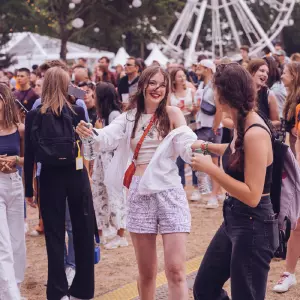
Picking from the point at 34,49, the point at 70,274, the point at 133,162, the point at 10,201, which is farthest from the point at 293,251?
the point at 34,49

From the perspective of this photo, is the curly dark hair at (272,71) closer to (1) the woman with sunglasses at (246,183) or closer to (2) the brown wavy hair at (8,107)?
(2) the brown wavy hair at (8,107)

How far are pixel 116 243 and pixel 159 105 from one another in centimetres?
311

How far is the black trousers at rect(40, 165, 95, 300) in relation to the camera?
17.4 ft

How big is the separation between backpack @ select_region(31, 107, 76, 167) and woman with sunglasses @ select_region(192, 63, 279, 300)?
176cm

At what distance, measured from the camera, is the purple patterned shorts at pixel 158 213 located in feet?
14.9

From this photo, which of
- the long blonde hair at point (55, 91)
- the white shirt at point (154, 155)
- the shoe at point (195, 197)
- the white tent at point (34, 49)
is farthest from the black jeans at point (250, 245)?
the white tent at point (34, 49)

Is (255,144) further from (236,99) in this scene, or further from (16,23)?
(16,23)

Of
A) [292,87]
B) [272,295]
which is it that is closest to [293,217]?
[272,295]

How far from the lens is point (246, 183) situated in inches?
138

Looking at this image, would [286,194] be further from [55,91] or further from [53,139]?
[55,91]

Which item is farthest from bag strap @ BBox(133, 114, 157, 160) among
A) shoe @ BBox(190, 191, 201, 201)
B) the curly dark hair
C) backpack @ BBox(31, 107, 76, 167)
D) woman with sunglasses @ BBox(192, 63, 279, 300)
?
shoe @ BBox(190, 191, 201, 201)

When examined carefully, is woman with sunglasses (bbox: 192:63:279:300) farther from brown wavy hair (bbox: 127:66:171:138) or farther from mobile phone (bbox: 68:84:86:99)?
mobile phone (bbox: 68:84:86:99)

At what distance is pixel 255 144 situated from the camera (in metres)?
3.50

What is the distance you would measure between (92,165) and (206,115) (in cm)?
223
